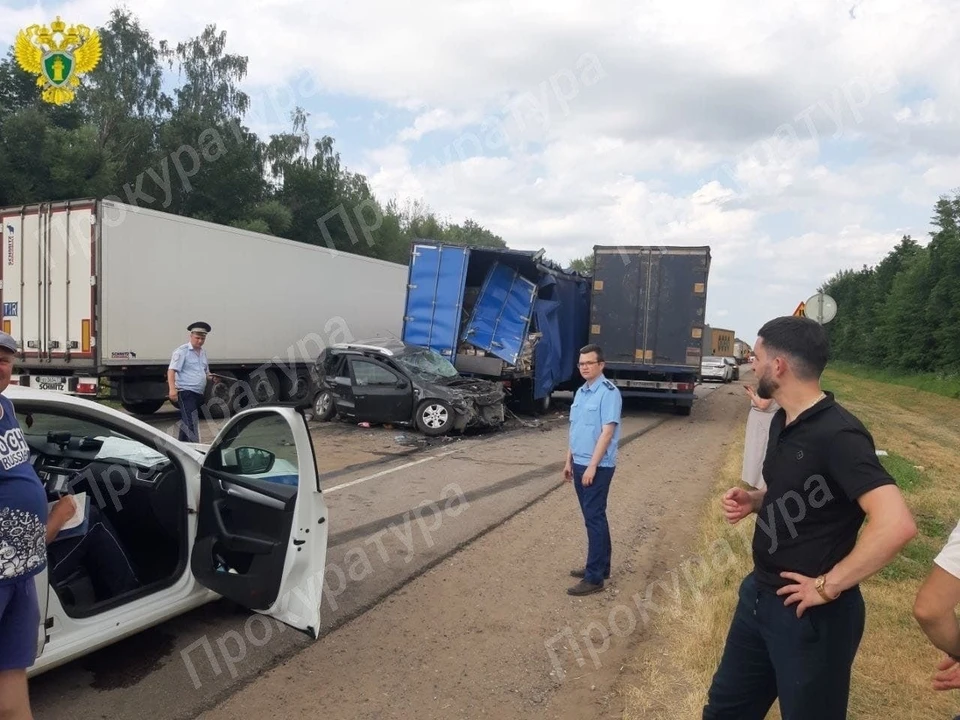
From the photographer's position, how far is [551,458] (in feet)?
34.0

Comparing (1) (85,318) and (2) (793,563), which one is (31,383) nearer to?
(1) (85,318)

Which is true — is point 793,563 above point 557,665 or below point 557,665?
above

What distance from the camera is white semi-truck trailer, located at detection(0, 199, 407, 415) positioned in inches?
446

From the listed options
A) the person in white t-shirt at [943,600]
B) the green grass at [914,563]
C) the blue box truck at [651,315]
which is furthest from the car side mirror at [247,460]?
the blue box truck at [651,315]

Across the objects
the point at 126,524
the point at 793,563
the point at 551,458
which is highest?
the point at 793,563

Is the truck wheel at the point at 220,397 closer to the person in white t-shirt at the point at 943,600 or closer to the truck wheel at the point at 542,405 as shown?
the truck wheel at the point at 542,405

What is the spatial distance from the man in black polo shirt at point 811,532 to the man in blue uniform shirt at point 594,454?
2417mm

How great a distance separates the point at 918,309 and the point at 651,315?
103 feet

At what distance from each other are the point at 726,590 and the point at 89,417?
13.4 ft

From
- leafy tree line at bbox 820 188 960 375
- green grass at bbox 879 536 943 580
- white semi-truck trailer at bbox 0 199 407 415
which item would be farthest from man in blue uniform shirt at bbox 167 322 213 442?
leafy tree line at bbox 820 188 960 375

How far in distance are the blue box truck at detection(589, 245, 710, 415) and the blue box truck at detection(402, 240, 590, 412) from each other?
118cm

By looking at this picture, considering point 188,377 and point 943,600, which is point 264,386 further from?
point 943,600

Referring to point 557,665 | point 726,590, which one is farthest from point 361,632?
point 726,590

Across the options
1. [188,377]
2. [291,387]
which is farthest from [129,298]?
[291,387]
